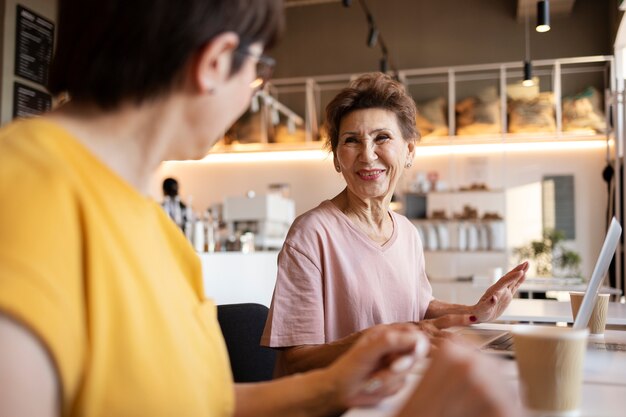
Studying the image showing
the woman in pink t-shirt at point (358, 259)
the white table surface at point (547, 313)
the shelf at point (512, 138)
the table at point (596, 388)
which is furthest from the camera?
the shelf at point (512, 138)

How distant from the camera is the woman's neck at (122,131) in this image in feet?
2.71

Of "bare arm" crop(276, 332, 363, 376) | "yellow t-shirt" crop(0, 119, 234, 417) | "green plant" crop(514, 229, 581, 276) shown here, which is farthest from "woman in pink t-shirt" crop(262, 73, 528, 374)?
"green plant" crop(514, 229, 581, 276)

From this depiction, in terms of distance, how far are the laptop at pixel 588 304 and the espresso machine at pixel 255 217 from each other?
3446 millimetres

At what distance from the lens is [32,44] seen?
482 centimetres

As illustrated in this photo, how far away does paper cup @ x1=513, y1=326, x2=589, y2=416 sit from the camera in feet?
3.28

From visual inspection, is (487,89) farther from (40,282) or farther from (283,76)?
(40,282)

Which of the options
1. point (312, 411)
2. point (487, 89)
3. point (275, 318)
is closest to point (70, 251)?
point (312, 411)

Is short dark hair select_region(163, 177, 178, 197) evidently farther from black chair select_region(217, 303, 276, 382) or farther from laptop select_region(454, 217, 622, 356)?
laptop select_region(454, 217, 622, 356)

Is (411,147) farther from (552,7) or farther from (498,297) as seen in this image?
(552,7)

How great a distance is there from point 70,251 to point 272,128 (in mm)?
8052

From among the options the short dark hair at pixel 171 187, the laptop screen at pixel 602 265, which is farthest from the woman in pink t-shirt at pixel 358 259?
the short dark hair at pixel 171 187

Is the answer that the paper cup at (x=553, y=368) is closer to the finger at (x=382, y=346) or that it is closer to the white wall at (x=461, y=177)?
the finger at (x=382, y=346)

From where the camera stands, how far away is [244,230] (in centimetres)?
543

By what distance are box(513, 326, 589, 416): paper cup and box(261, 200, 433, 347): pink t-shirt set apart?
85cm
